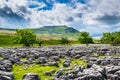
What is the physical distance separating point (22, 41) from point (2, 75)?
136m

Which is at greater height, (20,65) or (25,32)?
(25,32)

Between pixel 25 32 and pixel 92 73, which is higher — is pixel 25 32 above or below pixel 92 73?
above

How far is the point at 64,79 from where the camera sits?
31.4m

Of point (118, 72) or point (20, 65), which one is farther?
point (20, 65)

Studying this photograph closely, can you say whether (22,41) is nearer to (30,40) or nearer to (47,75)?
(30,40)

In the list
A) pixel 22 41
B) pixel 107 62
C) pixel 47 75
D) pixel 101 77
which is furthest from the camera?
pixel 22 41

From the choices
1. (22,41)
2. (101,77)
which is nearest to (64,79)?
(101,77)

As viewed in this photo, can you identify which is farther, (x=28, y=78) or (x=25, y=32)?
(x=25, y=32)

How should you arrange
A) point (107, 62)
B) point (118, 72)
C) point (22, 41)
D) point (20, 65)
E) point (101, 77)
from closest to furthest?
point (101, 77), point (118, 72), point (107, 62), point (20, 65), point (22, 41)

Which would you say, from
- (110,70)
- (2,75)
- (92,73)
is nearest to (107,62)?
(110,70)

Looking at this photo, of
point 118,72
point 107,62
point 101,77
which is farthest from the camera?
point 107,62

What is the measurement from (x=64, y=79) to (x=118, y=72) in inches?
233

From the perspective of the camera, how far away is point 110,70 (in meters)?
33.7

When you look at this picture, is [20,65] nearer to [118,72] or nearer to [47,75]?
[47,75]
